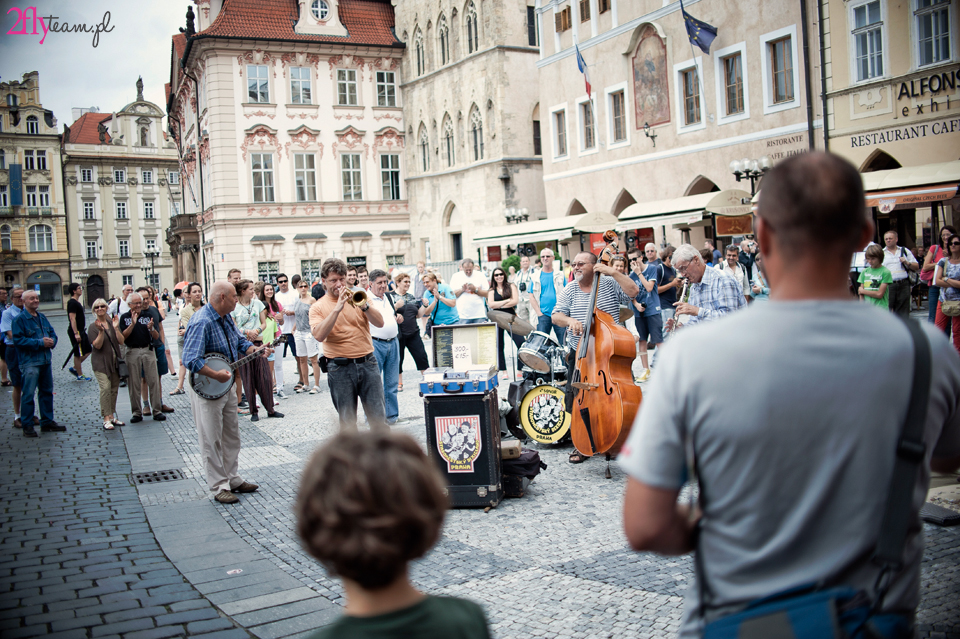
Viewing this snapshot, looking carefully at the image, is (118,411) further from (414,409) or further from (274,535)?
(274,535)

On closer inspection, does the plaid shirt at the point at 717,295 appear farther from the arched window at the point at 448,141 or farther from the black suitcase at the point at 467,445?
the arched window at the point at 448,141

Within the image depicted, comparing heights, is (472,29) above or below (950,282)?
above

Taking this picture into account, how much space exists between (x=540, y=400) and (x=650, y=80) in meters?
19.7

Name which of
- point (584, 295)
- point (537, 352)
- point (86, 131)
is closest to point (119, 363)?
point (537, 352)

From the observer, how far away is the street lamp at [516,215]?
3339 cm

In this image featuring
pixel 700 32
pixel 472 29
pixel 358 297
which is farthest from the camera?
pixel 472 29

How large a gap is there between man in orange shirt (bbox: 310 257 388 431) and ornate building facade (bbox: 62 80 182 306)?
241ft

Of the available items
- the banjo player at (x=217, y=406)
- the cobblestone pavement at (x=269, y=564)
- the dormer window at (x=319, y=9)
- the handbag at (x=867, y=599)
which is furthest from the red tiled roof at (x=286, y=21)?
the handbag at (x=867, y=599)

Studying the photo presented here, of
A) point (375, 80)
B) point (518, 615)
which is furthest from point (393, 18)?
point (518, 615)

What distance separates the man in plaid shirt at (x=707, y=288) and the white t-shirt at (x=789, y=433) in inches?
208

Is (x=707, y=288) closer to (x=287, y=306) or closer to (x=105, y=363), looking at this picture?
(x=105, y=363)

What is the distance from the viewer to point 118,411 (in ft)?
42.1

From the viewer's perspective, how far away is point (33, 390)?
11.0 m

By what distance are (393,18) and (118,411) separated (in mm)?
34329
